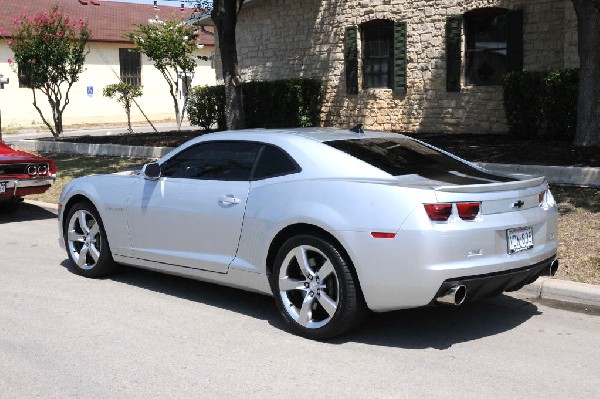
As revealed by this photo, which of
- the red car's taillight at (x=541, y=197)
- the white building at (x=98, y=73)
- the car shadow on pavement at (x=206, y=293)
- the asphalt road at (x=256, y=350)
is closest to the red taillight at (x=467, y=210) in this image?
the red car's taillight at (x=541, y=197)

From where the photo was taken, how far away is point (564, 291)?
667 centimetres

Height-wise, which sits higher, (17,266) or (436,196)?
(436,196)

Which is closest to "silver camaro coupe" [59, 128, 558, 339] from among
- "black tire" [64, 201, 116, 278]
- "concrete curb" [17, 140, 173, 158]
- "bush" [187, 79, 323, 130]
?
"black tire" [64, 201, 116, 278]

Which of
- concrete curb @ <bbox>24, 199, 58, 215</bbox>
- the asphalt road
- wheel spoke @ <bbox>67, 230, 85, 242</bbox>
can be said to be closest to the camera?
the asphalt road

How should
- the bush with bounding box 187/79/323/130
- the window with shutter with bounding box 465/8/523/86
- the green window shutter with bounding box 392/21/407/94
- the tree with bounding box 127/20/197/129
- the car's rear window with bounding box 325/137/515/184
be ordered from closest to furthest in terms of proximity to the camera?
the car's rear window with bounding box 325/137/515/184 < the window with shutter with bounding box 465/8/523/86 < the green window shutter with bounding box 392/21/407/94 < the bush with bounding box 187/79/323/130 < the tree with bounding box 127/20/197/129

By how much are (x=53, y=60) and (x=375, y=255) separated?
21644 mm

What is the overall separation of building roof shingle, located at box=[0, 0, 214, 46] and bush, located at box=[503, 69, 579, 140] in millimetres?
25727

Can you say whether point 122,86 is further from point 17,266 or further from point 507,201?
point 507,201

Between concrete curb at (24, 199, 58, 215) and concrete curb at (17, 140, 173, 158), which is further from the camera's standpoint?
concrete curb at (17, 140, 173, 158)

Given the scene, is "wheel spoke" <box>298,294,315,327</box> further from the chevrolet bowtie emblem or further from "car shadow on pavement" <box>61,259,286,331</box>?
the chevrolet bowtie emblem

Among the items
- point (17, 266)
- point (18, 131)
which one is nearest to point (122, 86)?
point (18, 131)

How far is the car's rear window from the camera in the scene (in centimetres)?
582

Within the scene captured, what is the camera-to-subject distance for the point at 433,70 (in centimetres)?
1855

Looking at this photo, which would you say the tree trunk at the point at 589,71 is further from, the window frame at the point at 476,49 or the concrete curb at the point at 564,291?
the concrete curb at the point at 564,291
